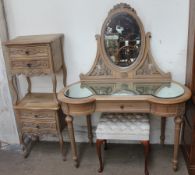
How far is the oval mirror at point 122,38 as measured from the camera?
222 centimetres

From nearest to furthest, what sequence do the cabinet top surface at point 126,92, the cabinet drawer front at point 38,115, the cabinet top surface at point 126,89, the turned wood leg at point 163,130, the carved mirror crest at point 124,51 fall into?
the cabinet top surface at point 126,92 < the cabinet top surface at point 126,89 < the carved mirror crest at point 124,51 < the cabinet drawer front at point 38,115 < the turned wood leg at point 163,130

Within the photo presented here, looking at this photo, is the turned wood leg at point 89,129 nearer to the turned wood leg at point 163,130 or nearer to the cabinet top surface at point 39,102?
the cabinet top surface at point 39,102

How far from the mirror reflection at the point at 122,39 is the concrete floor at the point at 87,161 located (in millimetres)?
894

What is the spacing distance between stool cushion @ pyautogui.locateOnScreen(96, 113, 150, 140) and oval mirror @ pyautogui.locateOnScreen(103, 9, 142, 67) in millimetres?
501

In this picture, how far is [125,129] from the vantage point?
213 cm

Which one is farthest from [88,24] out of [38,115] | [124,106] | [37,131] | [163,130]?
[163,130]

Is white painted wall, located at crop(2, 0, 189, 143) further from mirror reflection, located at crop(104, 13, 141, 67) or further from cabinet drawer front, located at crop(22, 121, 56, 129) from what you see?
cabinet drawer front, located at crop(22, 121, 56, 129)

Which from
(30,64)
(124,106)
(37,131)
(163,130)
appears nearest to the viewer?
(124,106)

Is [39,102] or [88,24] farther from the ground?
[88,24]

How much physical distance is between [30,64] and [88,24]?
2.08 feet

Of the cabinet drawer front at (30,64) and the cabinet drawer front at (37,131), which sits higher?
the cabinet drawer front at (30,64)

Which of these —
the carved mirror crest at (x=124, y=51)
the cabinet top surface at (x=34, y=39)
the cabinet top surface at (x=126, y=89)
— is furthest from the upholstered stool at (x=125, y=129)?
the cabinet top surface at (x=34, y=39)

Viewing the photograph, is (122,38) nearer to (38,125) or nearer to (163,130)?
(163,130)

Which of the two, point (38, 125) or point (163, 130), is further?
point (163, 130)
